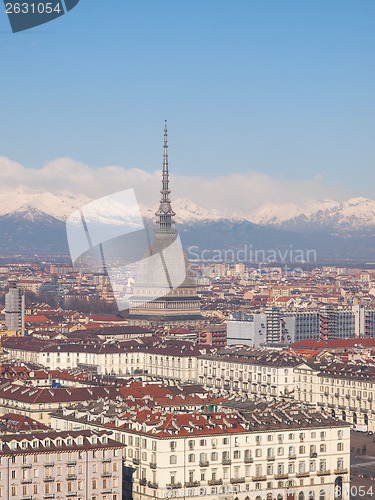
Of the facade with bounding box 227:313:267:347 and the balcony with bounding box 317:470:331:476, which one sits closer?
the balcony with bounding box 317:470:331:476

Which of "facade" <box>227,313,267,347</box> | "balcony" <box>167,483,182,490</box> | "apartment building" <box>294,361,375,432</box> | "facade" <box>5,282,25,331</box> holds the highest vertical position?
"facade" <box>5,282,25,331</box>

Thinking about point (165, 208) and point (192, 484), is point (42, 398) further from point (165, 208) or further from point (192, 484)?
point (165, 208)

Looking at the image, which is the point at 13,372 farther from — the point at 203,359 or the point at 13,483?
the point at 13,483

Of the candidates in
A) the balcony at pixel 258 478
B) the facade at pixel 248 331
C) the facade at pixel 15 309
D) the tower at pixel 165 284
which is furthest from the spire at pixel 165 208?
the balcony at pixel 258 478

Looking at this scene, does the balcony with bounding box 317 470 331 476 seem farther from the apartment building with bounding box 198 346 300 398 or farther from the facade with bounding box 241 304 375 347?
the facade with bounding box 241 304 375 347

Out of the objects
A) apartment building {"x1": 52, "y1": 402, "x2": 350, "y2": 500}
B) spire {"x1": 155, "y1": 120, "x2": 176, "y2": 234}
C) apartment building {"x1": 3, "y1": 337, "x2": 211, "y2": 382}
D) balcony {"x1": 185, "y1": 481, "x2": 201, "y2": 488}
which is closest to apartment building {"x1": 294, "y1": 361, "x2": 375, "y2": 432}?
apartment building {"x1": 3, "y1": 337, "x2": 211, "y2": 382}
